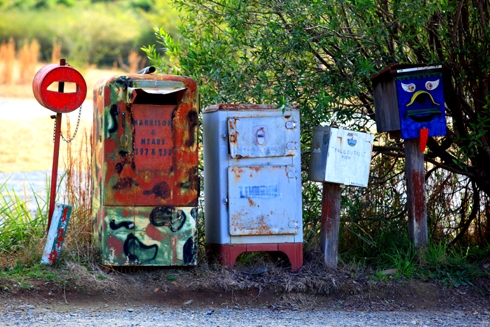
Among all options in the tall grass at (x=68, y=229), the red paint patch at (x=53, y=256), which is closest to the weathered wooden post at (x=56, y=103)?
the red paint patch at (x=53, y=256)

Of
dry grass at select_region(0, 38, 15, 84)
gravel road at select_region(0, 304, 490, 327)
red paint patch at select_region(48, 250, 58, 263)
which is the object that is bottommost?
gravel road at select_region(0, 304, 490, 327)

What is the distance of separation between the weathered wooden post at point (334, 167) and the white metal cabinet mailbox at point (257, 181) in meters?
0.22

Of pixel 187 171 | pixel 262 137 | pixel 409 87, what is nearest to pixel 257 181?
pixel 262 137

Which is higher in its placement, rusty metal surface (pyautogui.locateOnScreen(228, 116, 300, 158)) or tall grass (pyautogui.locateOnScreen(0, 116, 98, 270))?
rusty metal surface (pyautogui.locateOnScreen(228, 116, 300, 158))

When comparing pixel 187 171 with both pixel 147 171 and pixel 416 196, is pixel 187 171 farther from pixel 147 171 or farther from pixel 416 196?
pixel 416 196

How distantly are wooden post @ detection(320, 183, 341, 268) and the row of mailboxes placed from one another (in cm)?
19

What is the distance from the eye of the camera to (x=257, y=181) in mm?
5902

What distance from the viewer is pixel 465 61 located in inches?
253

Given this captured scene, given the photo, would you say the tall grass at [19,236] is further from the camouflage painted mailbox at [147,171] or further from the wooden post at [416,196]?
the wooden post at [416,196]

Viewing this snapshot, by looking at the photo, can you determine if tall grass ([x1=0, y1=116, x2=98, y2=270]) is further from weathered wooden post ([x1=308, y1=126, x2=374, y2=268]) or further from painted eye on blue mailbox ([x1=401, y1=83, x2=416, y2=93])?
painted eye on blue mailbox ([x1=401, y1=83, x2=416, y2=93])

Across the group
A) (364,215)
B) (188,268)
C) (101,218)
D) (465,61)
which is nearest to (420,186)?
(364,215)

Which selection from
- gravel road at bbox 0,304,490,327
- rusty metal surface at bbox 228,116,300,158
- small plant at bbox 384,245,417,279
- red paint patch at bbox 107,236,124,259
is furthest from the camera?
small plant at bbox 384,245,417,279

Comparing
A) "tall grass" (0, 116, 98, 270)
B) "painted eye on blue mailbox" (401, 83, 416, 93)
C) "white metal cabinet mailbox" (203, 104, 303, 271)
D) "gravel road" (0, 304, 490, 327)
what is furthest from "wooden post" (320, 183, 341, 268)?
"tall grass" (0, 116, 98, 270)

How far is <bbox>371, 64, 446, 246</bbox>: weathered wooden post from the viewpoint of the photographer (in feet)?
20.2
